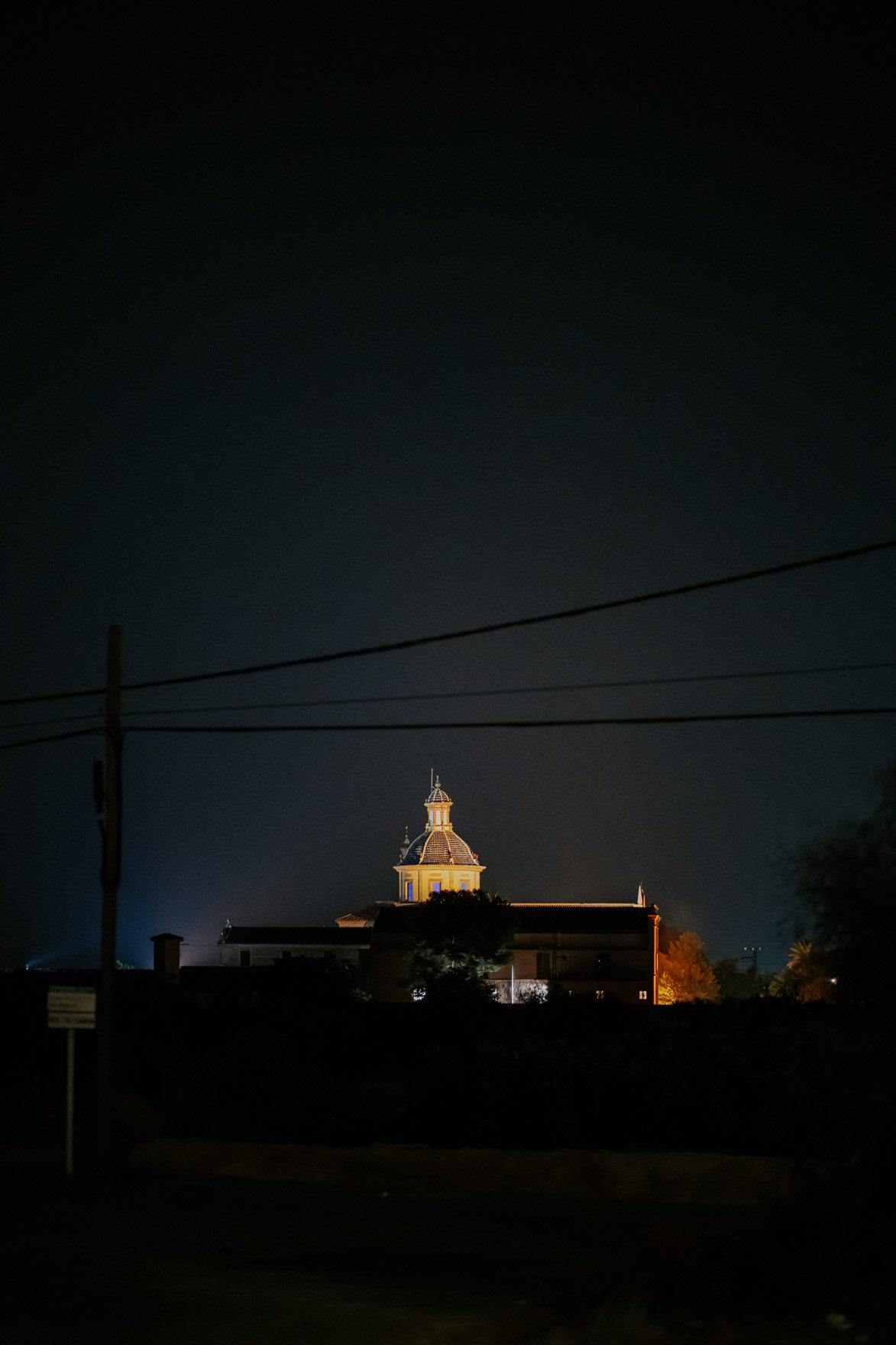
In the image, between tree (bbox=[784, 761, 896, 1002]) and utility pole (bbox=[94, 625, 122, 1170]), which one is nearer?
tree (bbox=[784, 761, 896, 1002])

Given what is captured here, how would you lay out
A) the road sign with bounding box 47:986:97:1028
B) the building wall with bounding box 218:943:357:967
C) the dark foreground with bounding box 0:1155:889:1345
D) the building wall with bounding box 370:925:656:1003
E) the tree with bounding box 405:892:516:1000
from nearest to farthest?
the dark foreground with bounding box 0:1155:889:1345
the road sign with bounding box 47:986:97:1028
the tree with bounding box 405:892:516:1000
the building wall with bounding box 370:925:656:1003
the building wall with bounding box 218:943:357:967

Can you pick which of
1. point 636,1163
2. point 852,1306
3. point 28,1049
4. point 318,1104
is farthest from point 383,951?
point 852,1306

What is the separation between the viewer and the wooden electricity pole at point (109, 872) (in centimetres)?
2169

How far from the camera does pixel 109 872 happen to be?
22188 mm

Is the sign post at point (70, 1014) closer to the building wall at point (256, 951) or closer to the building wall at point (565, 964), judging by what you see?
the building wall at point (565, 964)

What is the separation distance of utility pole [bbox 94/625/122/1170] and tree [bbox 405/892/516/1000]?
4326 inches

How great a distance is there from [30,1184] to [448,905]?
Result: 117 metres

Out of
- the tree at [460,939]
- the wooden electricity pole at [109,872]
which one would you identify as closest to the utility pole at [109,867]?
the wooden electricity pole at [109,872]

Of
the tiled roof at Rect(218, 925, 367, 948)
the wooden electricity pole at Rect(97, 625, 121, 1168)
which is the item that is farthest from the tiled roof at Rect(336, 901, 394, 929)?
the wooden electricity pole at Rect(97, 625, 121, 1168)

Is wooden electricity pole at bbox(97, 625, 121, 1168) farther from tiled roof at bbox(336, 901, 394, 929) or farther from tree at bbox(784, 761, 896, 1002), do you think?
tiled roof at bbox(336, 901, 394, 929)

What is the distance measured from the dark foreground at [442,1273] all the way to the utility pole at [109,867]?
515 centimetres

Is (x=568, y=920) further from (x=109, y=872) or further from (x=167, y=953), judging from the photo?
(x=109, y=872)

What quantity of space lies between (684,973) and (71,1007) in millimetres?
131458

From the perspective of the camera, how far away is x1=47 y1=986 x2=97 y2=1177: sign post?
65.0 feet
